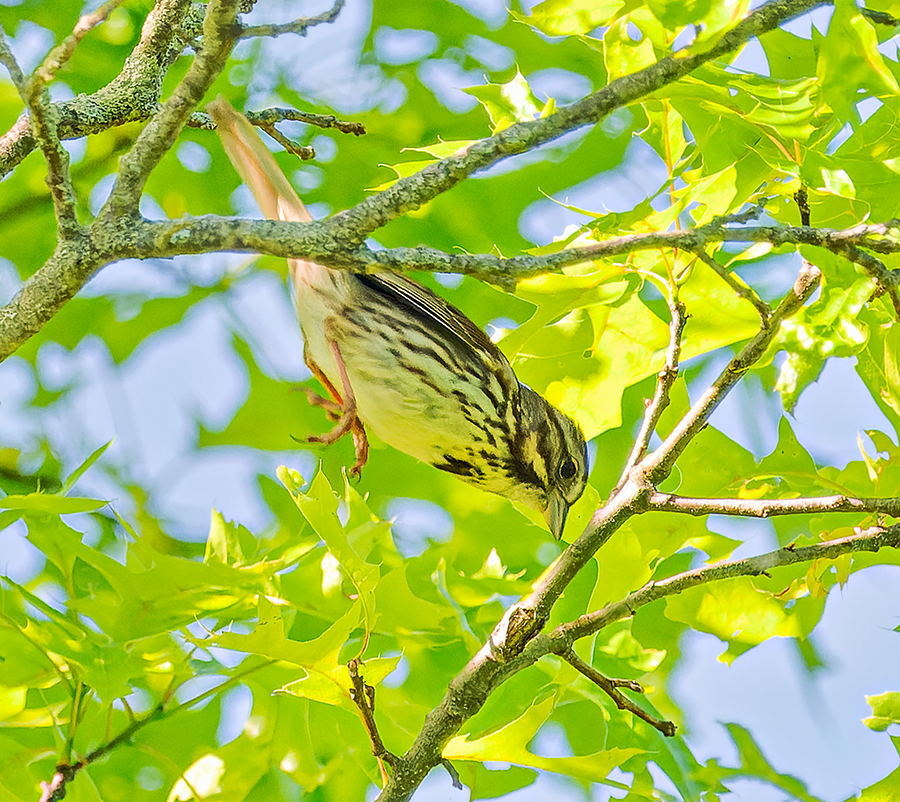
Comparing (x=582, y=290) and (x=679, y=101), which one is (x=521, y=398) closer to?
(x=582, y=290)

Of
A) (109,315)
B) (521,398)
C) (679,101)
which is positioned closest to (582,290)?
(679,101)

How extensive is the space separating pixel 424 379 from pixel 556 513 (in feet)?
1.44

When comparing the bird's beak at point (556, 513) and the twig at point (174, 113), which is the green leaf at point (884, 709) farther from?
the twig at point (174, 113)

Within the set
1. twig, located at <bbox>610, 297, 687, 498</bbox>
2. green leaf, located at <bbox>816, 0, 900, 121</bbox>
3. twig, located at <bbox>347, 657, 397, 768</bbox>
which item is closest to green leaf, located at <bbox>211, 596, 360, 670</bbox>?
twig, located at <bbox>347, 657, 397, 768</bbox>

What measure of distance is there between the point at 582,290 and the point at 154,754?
1.03 meters

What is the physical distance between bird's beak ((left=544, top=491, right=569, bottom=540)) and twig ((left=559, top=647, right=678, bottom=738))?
49 cm

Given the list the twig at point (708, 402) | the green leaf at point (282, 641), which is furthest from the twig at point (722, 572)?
the green leaf at point (282, 641)

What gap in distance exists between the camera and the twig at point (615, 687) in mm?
1408

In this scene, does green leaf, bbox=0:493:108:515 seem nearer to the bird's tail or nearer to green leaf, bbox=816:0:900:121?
the bird's tail

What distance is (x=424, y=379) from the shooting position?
2.34m

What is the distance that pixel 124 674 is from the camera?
139cm

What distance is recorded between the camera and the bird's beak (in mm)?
Result: 2039

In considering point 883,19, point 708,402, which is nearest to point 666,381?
point 708,402

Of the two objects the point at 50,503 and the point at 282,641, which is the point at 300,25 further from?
the point at 282,641
